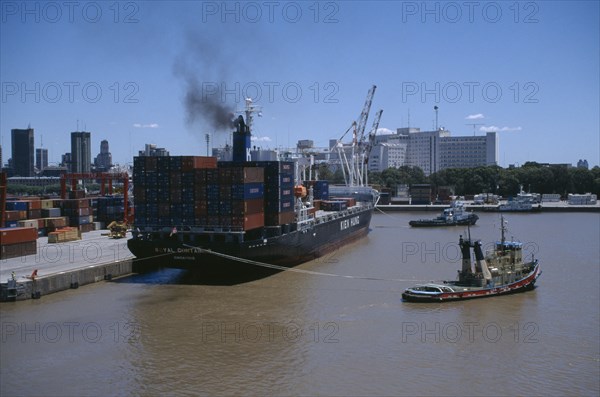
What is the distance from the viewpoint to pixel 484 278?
27.1 metres

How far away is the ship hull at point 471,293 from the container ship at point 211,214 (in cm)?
916

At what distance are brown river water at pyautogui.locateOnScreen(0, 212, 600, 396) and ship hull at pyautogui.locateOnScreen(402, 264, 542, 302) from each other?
1.22 ft

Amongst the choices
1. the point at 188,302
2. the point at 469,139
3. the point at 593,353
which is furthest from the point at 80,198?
the point at 469,139

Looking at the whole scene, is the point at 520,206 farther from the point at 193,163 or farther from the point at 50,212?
the point at 193,163

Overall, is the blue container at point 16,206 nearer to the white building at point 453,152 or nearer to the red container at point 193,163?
the red container at point 193,163

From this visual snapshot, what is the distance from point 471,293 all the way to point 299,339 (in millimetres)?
9354

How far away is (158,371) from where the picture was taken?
17.8 m

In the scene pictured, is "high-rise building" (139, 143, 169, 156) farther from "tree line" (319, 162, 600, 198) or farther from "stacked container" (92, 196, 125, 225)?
"tree line" (319, 162, 600, 198)

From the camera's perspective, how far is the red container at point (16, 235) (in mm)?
33531

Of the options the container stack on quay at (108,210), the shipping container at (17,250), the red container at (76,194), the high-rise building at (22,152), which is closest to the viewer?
the shipping container at (17,250)

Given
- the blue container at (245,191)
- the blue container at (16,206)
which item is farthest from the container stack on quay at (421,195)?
the blue container at (245,191)

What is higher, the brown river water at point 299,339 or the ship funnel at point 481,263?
the ship funnel at point 481,263

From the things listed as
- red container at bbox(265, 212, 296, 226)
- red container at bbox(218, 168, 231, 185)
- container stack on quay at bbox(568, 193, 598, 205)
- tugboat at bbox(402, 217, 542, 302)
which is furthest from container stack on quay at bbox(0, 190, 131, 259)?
container stack on quay at bbox(568, 193, 598, 205)

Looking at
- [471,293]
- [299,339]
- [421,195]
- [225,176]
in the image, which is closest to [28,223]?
[225,176]
